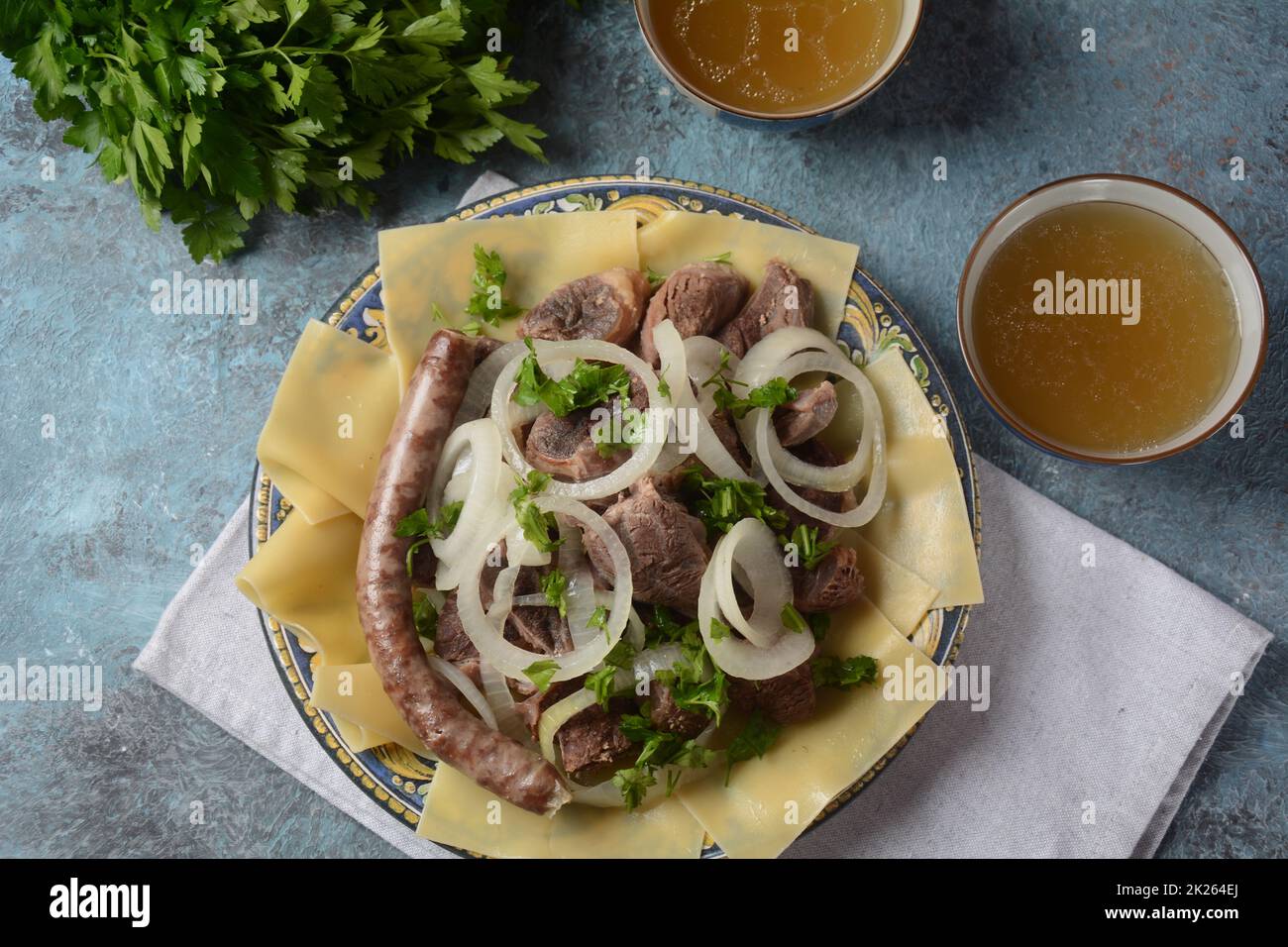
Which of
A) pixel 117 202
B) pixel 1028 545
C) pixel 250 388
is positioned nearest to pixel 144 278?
pixel 117 202

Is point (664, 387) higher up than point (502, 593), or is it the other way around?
point (664, 387)

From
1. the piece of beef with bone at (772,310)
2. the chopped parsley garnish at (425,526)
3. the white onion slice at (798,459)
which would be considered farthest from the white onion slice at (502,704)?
the piece of beef with bone at (772,310)

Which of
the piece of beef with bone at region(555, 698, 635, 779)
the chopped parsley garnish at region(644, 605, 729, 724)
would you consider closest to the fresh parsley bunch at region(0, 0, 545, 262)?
the chopped parsley garnish at region(644, 605, 729, 724)

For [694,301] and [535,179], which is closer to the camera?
[694,301]

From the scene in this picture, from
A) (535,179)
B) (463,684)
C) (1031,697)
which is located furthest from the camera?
(535,179)

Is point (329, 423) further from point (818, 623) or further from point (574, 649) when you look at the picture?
point (818, 623)

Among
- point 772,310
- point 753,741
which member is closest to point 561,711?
point 753,741

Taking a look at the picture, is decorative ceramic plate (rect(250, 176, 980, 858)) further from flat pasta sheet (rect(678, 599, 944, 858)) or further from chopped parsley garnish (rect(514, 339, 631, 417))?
chopped parsley garnish (rect(514, 339, 631, 417))
